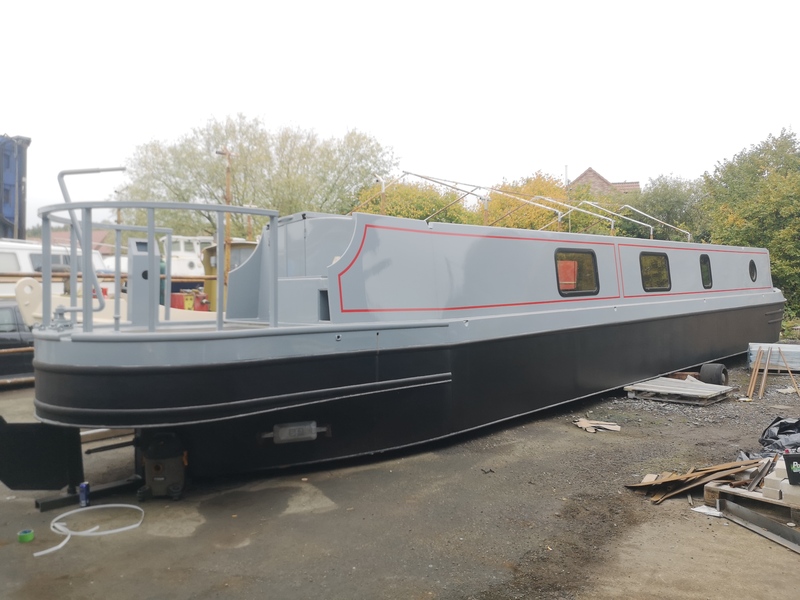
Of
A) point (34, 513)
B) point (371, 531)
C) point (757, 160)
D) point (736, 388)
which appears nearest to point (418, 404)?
point (371, 531)

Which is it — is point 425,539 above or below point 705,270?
below

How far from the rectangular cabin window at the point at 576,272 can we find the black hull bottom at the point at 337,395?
0.48 metres

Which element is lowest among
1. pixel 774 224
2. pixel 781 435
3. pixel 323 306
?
pixel 781 435

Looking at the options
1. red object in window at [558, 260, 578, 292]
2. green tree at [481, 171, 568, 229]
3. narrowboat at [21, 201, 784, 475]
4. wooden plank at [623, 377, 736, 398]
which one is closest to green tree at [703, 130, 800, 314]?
green tree at [481, 171, 568, 229]

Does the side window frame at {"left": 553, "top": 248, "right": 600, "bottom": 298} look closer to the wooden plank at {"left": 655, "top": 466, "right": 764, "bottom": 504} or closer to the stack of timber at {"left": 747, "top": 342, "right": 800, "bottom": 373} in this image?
the wooden plank at {"left": 655, "top": 466, "right": 764, "bottom": 504}

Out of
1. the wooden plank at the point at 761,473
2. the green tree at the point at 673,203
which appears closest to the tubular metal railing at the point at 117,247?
the wooden plank at the point at 761,473

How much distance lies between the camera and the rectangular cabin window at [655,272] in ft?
27.7

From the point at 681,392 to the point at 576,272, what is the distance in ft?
6.71

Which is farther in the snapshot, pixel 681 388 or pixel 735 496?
pixel 681 388

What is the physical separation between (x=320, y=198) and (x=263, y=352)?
20.3 meters

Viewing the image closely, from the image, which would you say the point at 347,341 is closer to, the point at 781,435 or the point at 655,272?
the point at 781,435

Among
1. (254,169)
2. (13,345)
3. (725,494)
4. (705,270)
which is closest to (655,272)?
(705,270)

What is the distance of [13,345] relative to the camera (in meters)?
8.95

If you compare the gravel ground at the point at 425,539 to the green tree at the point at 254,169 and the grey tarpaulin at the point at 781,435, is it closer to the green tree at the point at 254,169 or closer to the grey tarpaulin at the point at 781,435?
the grey tarpaulin at the point at 781,435
